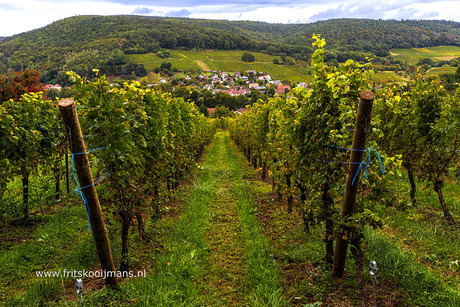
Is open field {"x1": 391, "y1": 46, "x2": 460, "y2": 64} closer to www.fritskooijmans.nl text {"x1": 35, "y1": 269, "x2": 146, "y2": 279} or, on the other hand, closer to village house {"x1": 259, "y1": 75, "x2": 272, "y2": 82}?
village house {"x1": 259, "y1": 75, "x2": 272, "y2": 82}

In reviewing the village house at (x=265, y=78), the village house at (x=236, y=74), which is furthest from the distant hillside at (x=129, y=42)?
the village house at (x=236, y=74)

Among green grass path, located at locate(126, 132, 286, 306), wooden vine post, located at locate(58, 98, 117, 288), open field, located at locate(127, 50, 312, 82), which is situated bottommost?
green grass path, located at locate(126, 132, 286, 306)

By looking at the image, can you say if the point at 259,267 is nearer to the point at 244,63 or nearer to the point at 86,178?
the point at 86,178

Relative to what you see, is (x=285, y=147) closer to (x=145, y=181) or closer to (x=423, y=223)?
(x=145, y=181)

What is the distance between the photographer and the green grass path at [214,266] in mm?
3971

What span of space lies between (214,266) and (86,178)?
3167mm

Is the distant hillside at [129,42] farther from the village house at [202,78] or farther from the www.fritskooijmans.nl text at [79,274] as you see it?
the www.fritskooijmans.nl text at [79,274]

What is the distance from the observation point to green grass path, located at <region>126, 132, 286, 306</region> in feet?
13.0

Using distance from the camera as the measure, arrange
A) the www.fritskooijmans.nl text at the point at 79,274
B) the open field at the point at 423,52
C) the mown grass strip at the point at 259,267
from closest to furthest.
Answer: the mown grass strip at the point at 259,267 → the www.fritskooijmans.nl text at the point at 79,274 → the open field at the point at 423,52

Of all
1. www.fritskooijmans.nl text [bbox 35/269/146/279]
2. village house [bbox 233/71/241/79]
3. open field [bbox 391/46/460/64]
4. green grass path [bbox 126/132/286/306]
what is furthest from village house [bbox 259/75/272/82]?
www.fritskooijmans.nl text [bbox 35/269/146/279]

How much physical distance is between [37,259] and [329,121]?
21.0ft

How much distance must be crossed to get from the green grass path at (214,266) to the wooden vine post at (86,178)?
0.62 m

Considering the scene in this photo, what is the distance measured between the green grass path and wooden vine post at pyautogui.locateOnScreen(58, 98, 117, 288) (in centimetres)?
62

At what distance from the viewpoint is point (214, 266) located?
5043 millimetres
